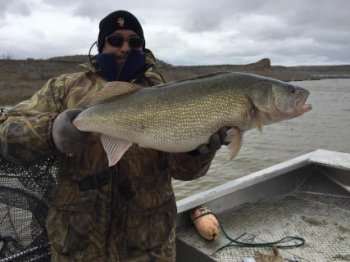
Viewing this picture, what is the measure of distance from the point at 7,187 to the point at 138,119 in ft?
4.40

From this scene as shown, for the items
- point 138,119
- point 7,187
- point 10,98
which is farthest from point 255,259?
point 10,98

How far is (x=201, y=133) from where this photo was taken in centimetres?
286

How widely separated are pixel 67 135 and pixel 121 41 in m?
1.01

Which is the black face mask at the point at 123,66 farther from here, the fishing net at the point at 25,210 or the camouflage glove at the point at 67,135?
the fishing net at the point at 25,210

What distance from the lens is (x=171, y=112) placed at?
282 centimetres

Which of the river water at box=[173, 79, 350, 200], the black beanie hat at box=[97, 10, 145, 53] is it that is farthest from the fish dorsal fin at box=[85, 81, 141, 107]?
the river water at box=[173, 79, 350, 200]

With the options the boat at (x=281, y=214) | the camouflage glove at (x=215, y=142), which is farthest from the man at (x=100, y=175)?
the boat at (x=281, y=214)

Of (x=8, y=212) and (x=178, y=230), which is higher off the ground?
(x=8, y=212)

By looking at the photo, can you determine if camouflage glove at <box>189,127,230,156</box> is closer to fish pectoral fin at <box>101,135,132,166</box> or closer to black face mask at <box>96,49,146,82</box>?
fish pectoral fin at <box>101,135,132,166</box>

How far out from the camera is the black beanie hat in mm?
3418

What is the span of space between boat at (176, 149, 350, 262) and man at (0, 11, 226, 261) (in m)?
1.09

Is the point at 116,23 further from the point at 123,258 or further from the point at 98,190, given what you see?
the point at 123,258

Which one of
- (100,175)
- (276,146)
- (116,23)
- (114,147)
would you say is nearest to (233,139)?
(114,147)

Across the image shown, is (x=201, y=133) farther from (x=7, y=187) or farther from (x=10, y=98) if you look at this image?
(x=10, y=98)
